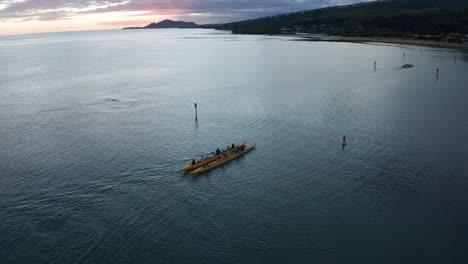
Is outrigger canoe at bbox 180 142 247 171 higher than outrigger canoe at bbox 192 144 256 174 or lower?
higher

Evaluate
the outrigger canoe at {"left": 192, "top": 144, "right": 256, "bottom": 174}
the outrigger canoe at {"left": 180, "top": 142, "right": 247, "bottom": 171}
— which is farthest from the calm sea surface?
the outrigger canoe at {"left": 180, "top": 142, "right": 247, "bottom": 171}

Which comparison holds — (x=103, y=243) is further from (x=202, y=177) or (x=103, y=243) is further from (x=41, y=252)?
(x=202, y=177)

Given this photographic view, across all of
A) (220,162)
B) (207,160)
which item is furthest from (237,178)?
(207,160)

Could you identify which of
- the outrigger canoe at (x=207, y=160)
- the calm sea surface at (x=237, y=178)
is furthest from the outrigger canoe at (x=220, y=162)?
the calm sea surface at (x=237, y=178)

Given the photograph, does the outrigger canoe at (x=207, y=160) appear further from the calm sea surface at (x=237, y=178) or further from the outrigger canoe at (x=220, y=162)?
the calm sea surface at (x=237, y=178)

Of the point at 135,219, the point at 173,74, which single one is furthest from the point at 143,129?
the point at 173,74

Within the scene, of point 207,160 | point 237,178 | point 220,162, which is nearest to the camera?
point 237,178

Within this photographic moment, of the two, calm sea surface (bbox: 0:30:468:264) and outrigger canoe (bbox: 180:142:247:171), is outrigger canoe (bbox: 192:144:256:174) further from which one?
calm sea surface (bbox: 0:30:468:264)

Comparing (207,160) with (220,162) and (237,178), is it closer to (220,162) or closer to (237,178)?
(220,162)
